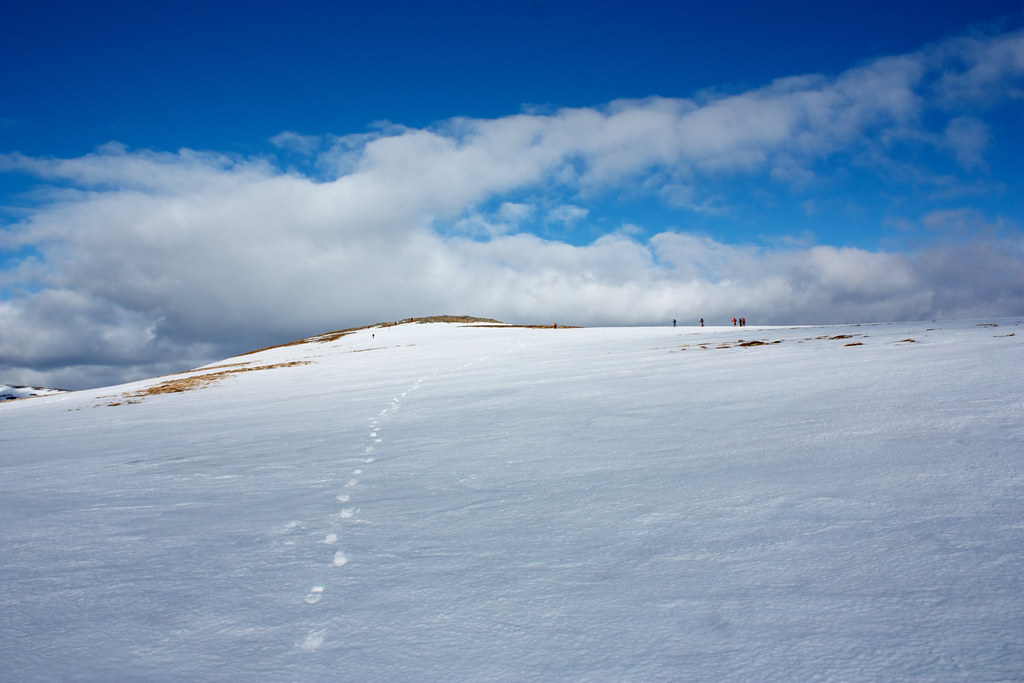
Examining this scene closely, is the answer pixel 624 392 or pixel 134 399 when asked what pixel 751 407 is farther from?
pixel 134 399

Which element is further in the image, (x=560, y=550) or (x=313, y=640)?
(x=560, y=550)

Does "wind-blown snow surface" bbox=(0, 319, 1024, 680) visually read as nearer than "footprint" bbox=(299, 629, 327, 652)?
Yes

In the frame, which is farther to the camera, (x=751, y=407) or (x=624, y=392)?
(x=624, y=392)

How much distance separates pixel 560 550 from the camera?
3.38 meters

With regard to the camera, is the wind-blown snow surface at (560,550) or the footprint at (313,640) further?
the footprint at (313,640)

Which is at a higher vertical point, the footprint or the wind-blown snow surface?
the wind-blown snow surface

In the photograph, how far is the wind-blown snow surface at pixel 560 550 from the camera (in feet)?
7.77

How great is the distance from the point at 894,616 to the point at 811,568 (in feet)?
1.56

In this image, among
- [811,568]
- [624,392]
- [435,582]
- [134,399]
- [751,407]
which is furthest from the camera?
[134,399]

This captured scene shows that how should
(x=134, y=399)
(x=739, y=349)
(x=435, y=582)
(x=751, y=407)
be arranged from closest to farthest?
1. (x=435, y=582)
2. (x=751, y=407)
3. (x=739, y=349)
4. (x=134, y=399)

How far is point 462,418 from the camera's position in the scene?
348 inches

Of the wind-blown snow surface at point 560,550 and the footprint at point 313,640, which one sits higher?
the wind-blown snow surface at point 560,550

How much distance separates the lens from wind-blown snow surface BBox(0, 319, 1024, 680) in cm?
237

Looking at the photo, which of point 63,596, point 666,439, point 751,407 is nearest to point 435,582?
point 63,596
